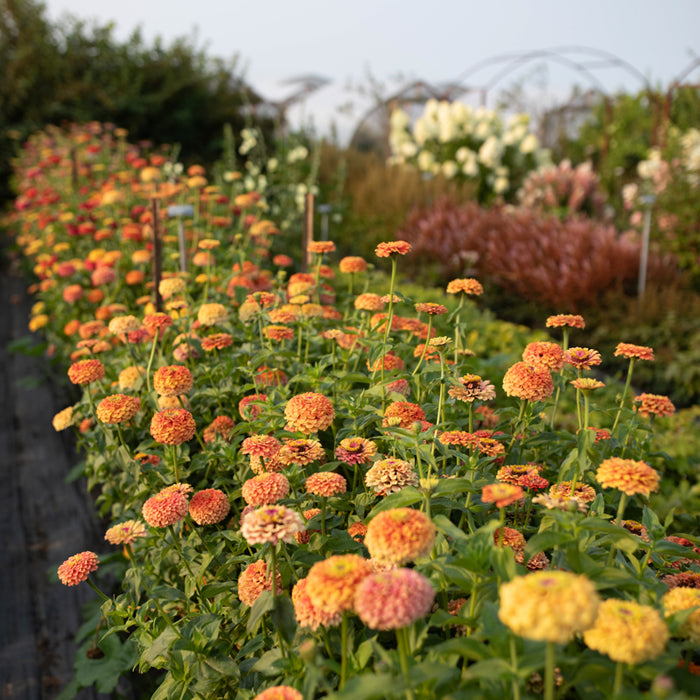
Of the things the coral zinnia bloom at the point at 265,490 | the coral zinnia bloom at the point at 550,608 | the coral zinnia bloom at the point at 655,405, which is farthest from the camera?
the coral zinnia bloom at the point at 655,405

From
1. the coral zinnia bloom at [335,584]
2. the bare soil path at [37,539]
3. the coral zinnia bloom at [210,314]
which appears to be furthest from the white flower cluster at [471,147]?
the coral zinnia bloom at [335,584]

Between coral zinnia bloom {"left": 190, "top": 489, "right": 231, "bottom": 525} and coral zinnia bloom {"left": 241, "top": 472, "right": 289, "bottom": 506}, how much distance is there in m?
0.22

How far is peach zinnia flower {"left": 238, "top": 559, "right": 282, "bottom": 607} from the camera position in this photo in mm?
977

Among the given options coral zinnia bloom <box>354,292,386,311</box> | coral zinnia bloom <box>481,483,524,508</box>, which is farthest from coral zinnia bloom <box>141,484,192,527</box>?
coral zinnia bloom <box>354,292,386,311</box>

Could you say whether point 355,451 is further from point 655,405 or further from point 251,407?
point 655,405

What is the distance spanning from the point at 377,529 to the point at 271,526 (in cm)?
16

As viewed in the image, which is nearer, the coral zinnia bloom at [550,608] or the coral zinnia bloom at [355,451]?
the coral zinnia bloom at [550,608]

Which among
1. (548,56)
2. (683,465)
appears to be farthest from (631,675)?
(548,56)

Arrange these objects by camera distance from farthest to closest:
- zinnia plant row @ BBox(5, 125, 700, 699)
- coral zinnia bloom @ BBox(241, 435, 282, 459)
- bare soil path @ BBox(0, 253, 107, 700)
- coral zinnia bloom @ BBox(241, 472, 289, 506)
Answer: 1. bare soil path @ BBox(0, 253, 107, 700)
2. coral zinnia bloom @ BBox(241, 435, 282, 459)
3. coral zinnia bloom @ BBox(241, 472, 289, 506)
4. zinnia plant row @ BBox(5, 125, 700, 699)

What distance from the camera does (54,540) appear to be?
2484 mm

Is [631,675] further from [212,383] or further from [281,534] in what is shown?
[212,383]

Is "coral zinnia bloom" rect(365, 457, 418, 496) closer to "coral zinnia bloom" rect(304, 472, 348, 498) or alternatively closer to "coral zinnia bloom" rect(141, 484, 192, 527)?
"coral zinnia bloom" rect(304, 472, 348, 498)

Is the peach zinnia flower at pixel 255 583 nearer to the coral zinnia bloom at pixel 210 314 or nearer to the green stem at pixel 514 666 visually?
the green stem at pixel 514 666

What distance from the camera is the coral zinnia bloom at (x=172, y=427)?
4.02 feet
